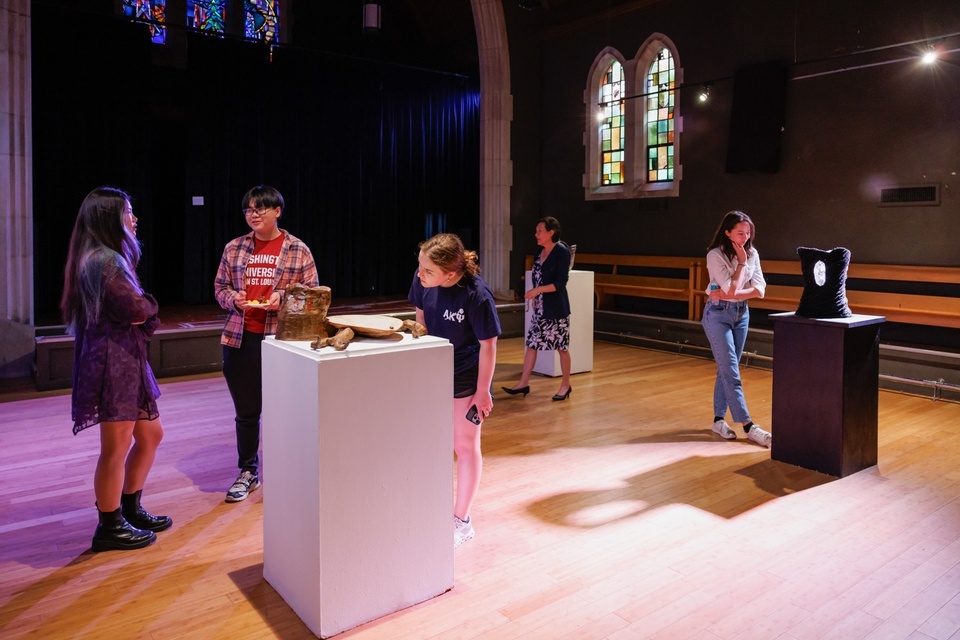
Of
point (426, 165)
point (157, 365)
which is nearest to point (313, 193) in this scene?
point (426, 165)

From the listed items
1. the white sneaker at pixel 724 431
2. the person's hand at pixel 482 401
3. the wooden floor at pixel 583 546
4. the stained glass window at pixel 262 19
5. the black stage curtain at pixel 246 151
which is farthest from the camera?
the stained glass window at pixel 262 19

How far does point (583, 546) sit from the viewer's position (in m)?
2.92

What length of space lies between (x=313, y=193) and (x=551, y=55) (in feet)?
13.5

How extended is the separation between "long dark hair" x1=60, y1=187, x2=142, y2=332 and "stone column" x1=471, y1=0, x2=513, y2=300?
7337 mm

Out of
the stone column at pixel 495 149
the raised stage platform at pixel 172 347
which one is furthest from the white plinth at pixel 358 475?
the stone column at pixel 495 149

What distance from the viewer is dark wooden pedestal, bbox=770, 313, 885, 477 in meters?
→ 3.72

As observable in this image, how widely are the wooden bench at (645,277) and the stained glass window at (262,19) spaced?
578 cm

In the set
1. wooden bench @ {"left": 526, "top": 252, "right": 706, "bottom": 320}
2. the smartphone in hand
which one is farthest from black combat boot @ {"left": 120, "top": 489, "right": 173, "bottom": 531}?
wooden bench @ {"left": 526, "top": 252, "right": 706, "bottom": 320}

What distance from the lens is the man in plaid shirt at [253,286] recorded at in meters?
3.31

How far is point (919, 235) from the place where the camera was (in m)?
6.72

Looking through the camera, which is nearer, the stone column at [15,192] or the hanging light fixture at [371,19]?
the stone column at [15,192]

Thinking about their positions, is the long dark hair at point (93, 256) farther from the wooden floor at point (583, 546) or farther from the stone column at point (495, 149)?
the stone column at point (495, 149)

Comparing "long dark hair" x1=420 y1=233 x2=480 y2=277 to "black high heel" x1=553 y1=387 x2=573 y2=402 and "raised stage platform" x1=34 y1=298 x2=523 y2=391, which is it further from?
"raised stage platform" x1=34 y1=298 x2=523 y2=391

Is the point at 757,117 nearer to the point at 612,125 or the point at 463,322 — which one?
the point at 612,125
